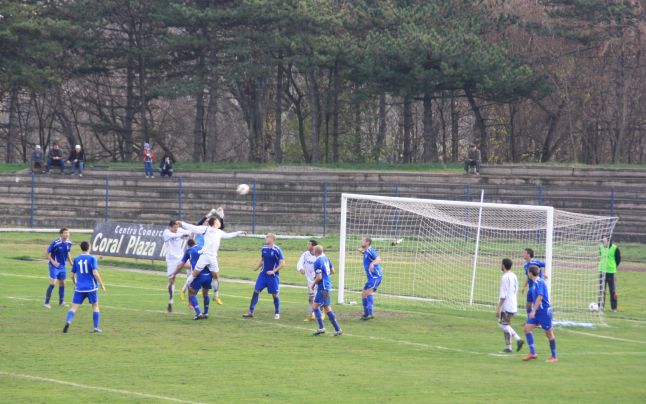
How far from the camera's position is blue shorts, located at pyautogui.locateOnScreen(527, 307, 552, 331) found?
19.3 metres

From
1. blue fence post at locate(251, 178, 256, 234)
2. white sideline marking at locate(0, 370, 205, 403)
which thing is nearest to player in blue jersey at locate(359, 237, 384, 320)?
white sideline marking at locate(0, 370, 205, 403)

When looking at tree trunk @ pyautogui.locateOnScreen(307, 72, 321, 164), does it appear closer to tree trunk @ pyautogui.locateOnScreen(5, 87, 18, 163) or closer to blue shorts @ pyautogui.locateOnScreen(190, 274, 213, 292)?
tree trunk @ pyautogui.locateOnScreen(5, 87, 18, 163)

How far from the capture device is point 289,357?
1894 cm

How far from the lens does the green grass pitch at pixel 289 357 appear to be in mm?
15781

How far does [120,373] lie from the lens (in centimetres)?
1692

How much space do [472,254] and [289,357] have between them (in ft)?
60.3

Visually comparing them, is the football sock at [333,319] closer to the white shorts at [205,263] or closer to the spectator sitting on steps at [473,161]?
the white shorts at [205,263]

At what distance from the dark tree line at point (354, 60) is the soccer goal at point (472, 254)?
17654 millimetres

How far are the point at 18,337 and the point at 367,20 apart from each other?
45011 mm

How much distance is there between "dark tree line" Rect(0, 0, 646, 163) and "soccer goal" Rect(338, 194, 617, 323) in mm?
17654

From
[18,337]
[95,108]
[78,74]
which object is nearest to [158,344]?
[18,337]

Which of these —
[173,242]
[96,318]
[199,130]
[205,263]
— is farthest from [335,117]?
[96,318]

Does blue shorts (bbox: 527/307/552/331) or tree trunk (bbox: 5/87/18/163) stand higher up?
tree trunk (bbox: 5/87/18/163)

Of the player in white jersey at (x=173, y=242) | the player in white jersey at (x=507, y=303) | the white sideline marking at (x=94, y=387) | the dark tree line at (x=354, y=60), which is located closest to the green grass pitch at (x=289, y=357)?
the white sideline marking at (x=94, y=387)
